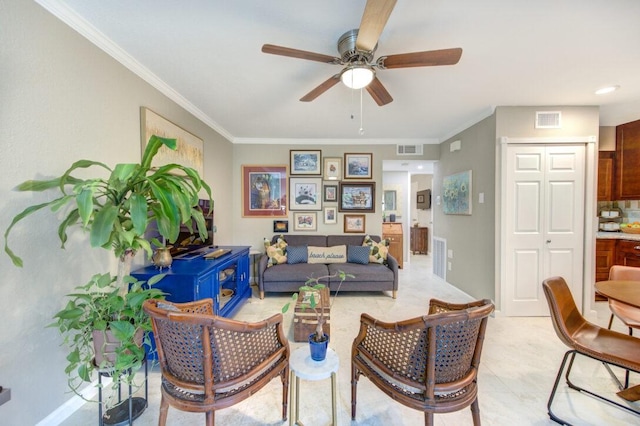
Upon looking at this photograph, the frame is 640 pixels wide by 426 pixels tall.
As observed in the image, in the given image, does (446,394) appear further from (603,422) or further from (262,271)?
(262,271)

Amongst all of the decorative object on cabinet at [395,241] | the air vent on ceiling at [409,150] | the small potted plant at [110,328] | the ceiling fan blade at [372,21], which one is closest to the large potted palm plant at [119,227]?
the small potted plant at [110,328]

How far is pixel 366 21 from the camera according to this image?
4.10ft

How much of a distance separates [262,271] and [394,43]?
3011 mm

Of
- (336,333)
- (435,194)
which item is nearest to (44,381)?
(336,333)

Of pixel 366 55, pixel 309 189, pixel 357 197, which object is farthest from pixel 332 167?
pixel 366 55

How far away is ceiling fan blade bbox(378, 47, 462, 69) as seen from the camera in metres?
1.48

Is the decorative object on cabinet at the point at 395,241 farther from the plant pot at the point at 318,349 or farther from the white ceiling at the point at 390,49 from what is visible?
the plant pot at the point at 318,349

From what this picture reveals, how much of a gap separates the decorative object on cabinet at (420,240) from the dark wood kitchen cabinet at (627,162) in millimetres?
3906

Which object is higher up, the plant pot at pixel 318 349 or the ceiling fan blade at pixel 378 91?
the ceiling fan blade at pixel 378 91

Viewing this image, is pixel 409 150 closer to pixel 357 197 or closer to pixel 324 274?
pixel 357 197

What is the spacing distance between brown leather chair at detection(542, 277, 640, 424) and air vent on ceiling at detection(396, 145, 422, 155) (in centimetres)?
297

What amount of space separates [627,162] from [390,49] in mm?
3934

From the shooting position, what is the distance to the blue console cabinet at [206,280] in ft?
6.56

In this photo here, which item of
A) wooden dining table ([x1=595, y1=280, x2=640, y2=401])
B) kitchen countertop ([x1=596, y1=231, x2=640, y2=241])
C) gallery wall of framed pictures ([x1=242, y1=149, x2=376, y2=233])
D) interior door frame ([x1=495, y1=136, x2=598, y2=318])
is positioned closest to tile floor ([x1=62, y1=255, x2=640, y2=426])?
wooden dining table ([x1=595, y1=280, x2=640, y2=401])
